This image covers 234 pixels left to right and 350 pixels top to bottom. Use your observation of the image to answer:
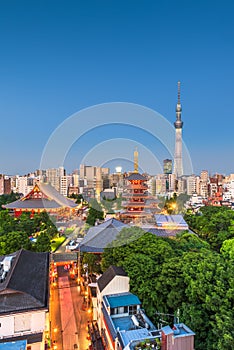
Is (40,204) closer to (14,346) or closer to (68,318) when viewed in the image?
(68,318)

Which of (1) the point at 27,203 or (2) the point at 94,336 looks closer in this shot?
(2) the point at 94,336

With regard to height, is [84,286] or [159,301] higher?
Result: [159,301]

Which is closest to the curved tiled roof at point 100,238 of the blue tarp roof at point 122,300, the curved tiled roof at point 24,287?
the curved tiled roof at point 24,287

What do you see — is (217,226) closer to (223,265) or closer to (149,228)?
(149,228)

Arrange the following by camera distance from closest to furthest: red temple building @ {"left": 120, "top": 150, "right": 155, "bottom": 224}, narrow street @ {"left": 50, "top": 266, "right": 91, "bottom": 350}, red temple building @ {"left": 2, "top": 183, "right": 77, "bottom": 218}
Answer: narrow street @ {"left": 50, "top": 266, "right": 91, "bottom": 350} < red temple building @ {"left": 120, "top": 150, "right": 155, "bottom": 224} < red temple building @ {"left": 2, "top": 183, "right": 77, "bottom": 218}

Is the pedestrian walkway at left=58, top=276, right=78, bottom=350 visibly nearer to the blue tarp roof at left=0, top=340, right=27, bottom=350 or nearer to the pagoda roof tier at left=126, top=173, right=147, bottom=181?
the blue tarp roof at left=0, top=340, right=27, bottom=350

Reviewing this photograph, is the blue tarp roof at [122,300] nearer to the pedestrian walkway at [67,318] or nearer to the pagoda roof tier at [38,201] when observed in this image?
the pedestrian walkway at [67,318]

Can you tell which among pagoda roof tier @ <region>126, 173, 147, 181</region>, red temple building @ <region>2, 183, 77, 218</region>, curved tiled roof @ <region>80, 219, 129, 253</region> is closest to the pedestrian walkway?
curved tiled roof @ <region>80, 219, 129, 253</region>

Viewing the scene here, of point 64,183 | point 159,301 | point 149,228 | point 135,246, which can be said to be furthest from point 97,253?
point 64,183

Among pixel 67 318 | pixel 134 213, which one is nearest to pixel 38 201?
pixel 134 213
